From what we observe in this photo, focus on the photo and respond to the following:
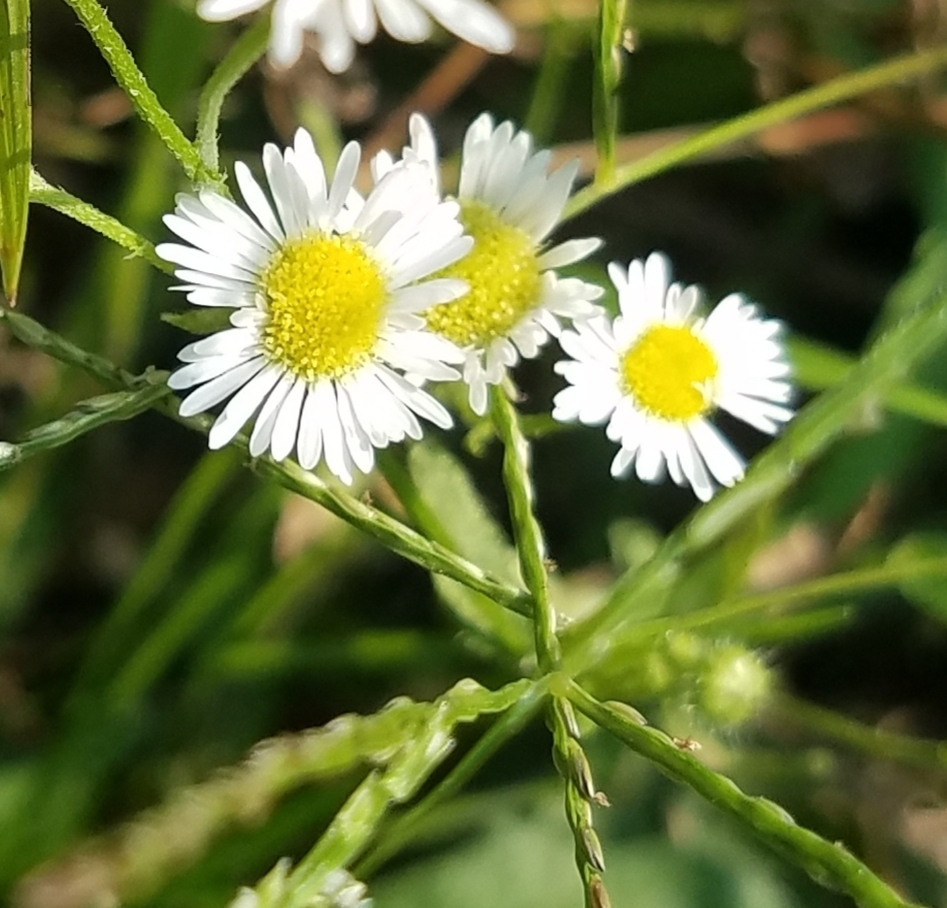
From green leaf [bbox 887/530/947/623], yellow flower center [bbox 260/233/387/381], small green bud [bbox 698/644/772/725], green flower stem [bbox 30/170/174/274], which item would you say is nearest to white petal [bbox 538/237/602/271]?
yellow flower center [bbox 260/233/387/381]

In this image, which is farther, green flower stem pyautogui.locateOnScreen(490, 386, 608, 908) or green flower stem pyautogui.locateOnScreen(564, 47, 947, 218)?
green flower stem pyautogui.locateOnScreen(564, 47, 947, 218)

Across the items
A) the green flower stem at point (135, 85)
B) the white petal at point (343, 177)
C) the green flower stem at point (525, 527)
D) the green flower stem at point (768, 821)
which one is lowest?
the green flower stem at point (768, 821)

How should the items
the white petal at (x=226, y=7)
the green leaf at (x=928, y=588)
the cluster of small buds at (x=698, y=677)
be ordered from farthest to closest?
the green leaf at (x=928, y=588), the cluster of small buds at (x=698, y=677), the white petal at (x=226, y=7)

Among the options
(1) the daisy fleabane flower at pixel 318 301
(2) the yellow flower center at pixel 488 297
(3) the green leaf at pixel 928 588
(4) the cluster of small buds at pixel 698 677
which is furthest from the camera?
(3) the green leaf at pixel 928 588

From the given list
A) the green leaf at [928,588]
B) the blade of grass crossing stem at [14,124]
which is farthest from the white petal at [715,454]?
the blade of grass crossing stem at [14,124]

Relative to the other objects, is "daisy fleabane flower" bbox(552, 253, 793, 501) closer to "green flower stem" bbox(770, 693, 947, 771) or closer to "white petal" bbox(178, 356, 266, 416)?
"white petal" bbox(178, 356, 266, 416)

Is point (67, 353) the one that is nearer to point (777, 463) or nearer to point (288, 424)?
point (288, 424)

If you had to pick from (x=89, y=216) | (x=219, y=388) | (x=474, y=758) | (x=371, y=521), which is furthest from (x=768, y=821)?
(x=89, y=216)

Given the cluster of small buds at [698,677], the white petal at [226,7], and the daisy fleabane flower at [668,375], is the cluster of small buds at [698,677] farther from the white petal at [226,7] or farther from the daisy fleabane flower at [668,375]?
the white petal at [226,7]

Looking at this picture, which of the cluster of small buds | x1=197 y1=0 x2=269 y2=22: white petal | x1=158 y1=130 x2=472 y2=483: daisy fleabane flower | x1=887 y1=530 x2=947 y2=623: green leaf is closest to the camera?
x1=197 y1=0 x2=269 y2=22: white petal
